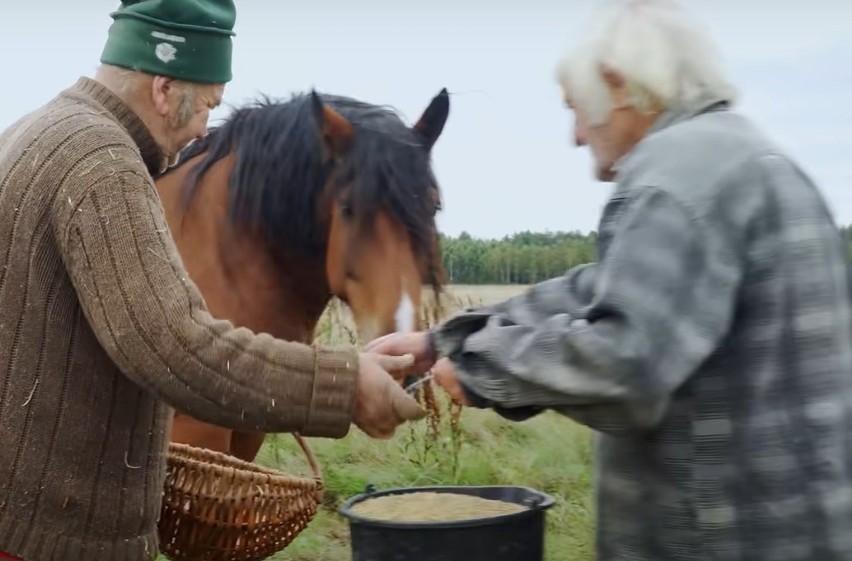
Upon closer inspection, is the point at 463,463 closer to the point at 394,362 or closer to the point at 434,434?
the point at 434,434

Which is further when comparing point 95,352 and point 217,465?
point 217,465

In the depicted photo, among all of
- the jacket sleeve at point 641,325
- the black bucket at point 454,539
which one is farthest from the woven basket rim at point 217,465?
the jacket sleeve at point 641,325

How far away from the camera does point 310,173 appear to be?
13.0 feet

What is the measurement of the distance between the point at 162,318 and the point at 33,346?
29 cm

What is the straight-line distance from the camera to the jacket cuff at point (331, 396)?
7.54ft

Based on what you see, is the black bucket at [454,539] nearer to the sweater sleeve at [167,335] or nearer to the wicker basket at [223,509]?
the sweater sleeve at [167,335]

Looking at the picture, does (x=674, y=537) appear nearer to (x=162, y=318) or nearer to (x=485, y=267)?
(x=162, y=318)

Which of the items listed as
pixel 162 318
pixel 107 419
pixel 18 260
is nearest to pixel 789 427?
pixel 162 318

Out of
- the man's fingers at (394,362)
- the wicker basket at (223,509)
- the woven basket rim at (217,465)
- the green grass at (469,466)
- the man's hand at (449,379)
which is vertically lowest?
the green grass at (469,466)

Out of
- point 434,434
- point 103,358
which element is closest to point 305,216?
point 103,358

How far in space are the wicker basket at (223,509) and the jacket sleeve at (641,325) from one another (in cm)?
117

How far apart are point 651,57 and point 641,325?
0.52 meters

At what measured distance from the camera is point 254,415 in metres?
2.25

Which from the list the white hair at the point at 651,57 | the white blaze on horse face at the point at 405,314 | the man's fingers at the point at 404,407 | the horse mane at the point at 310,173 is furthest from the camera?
the horse mane at the point at 310,173
